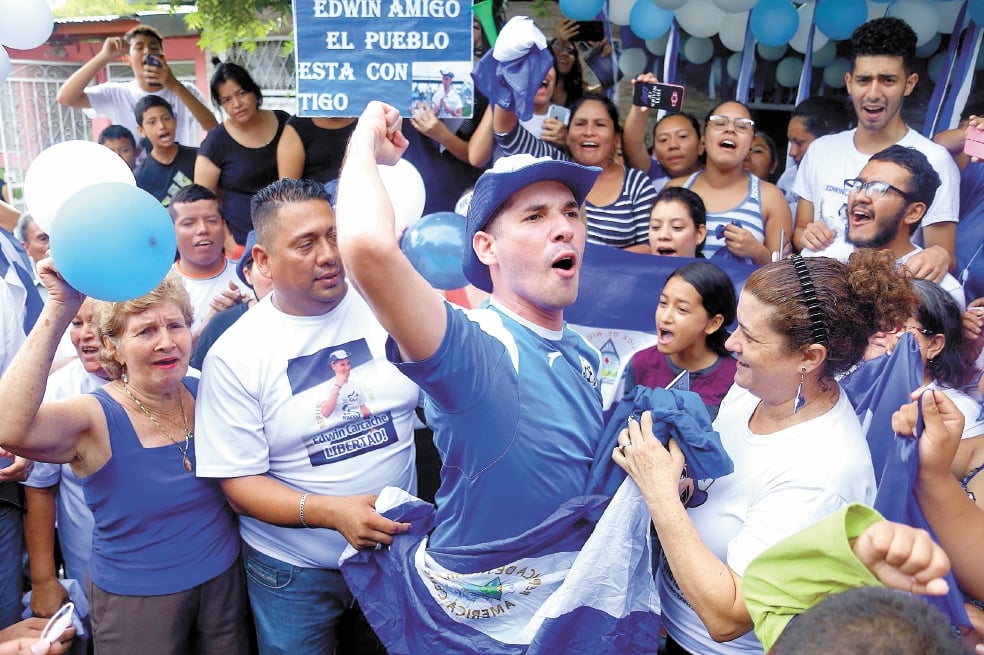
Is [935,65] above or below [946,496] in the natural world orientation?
above

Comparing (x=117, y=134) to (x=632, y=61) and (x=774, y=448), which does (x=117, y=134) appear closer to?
(x=632, y=61)

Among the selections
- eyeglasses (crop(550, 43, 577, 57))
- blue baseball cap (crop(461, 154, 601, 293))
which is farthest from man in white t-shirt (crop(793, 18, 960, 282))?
blue baseball cap (crop(461, 154, 601, 293))

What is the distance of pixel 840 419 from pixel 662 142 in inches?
112

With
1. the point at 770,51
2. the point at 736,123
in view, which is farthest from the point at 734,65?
the point at 736,123

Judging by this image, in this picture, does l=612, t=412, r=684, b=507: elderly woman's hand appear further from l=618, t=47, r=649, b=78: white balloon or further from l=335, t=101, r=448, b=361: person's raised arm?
l=618, t=47, r=649, b=78: white balloon

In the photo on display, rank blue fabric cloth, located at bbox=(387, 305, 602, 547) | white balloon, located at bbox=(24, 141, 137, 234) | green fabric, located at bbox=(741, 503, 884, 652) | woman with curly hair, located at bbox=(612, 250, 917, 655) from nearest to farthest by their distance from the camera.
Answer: green fabric, located at bbox=(741, 503, 884, 652) → blue fabric cloth, located at bbox=(387, 305, 602, 547) → woman with curly hair, located at bbox=(612, 250, 917, 655) → white balloon, located at bbox=(24, 141, 137, 234)

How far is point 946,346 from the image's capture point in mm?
2445

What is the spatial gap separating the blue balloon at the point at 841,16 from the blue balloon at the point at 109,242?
4469 millimetres

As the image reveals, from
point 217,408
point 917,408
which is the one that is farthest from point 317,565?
point 917,408

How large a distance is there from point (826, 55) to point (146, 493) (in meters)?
5.90

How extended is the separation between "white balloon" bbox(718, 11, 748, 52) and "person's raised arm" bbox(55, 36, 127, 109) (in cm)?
445

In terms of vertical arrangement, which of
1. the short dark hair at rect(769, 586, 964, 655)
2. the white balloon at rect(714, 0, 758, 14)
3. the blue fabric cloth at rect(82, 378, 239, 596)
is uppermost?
the white balloon at rect(714, 0, 758, 14)

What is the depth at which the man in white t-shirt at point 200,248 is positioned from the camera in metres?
3.72

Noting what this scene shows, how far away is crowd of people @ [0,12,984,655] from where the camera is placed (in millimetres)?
1644
